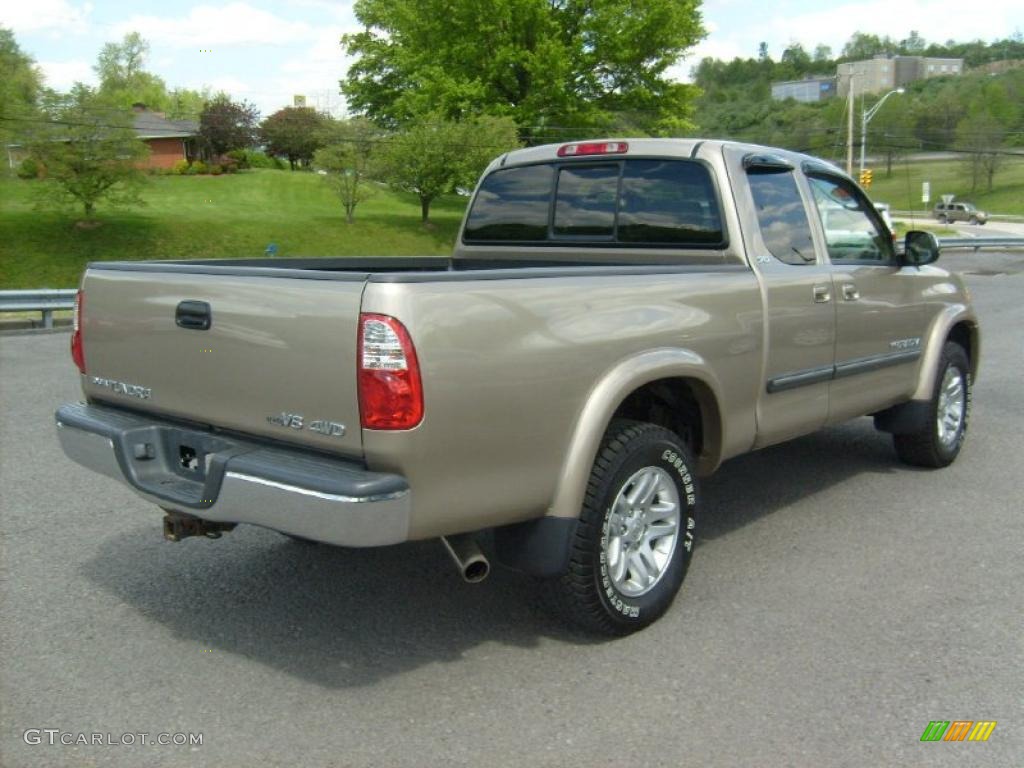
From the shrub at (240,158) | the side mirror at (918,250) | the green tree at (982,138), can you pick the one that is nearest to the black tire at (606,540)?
the side mirror at (918,250)

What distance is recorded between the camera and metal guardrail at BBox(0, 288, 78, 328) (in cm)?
1581

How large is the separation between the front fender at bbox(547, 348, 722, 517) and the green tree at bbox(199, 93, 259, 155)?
66.8 m

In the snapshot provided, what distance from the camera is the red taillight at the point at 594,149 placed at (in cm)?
501

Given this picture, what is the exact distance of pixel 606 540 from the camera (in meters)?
3.77

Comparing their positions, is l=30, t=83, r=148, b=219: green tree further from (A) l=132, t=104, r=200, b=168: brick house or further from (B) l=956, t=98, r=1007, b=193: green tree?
(B) l=956, t=98, r=1007, b=193: green tree

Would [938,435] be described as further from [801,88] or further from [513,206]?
[801,88]

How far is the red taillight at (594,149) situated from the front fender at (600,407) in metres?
1.43

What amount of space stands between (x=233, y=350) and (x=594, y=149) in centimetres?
237

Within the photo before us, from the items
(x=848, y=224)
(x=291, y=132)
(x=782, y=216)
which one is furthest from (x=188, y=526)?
(x=291, y=132)

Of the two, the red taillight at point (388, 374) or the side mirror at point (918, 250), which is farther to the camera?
the side mirror at point (918, 250)

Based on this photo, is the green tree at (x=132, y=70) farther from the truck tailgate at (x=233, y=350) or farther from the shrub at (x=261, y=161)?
the truck tailgate at (x=233, y=350)

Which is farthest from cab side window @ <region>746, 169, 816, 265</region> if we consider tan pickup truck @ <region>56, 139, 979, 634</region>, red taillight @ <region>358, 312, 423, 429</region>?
red taillight @ <region>358, 312, 423, 429</region>

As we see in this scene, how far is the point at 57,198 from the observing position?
3628 cm

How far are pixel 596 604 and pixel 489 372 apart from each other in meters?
1.04
